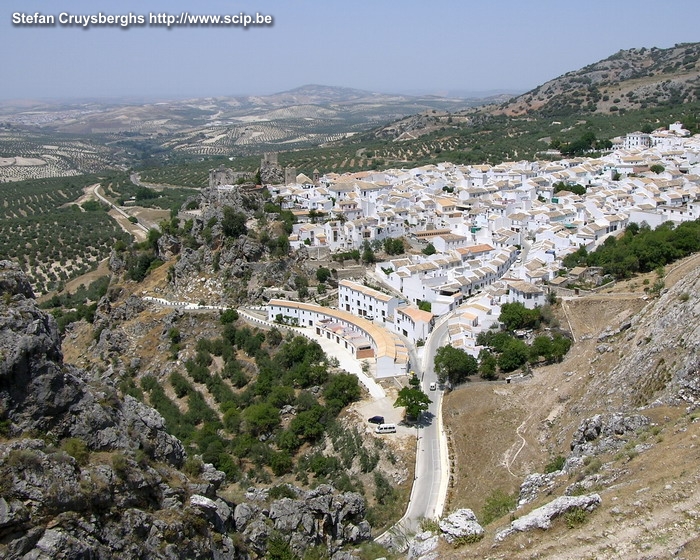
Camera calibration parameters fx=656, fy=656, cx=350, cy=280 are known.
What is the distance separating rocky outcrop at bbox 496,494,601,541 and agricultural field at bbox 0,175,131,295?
183 feet

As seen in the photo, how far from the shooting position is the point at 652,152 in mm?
62250

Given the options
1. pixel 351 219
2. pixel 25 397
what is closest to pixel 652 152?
pixel 351 219

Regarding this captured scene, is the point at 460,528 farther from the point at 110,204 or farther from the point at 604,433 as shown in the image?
the point at 110,204

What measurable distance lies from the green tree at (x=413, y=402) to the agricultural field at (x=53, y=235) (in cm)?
4279

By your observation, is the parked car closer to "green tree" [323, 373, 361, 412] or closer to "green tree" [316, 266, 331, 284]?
"green tree" [323, 373, 361, 412]

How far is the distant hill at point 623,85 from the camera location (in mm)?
97625

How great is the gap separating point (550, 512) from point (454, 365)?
17111 mm

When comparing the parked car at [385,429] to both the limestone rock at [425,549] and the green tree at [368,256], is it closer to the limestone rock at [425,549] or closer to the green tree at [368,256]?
the limestone rock at [425,549]

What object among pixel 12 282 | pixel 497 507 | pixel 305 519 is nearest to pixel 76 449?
pixel 12 282

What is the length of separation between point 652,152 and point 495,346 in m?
40.8

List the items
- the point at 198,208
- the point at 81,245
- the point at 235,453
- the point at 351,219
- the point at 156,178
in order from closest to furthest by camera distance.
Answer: the point at 235,453 → the point at 351,219 → the point at 198,208 → the point at 81,245 → the point at 156,178

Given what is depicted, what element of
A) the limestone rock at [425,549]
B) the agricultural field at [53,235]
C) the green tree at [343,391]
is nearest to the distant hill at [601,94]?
the agricultural field at [53,235]

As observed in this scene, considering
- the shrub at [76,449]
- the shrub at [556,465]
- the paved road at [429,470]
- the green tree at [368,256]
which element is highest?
the green tree at [368,256]

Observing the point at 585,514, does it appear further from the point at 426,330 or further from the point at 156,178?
the point at 156,178
